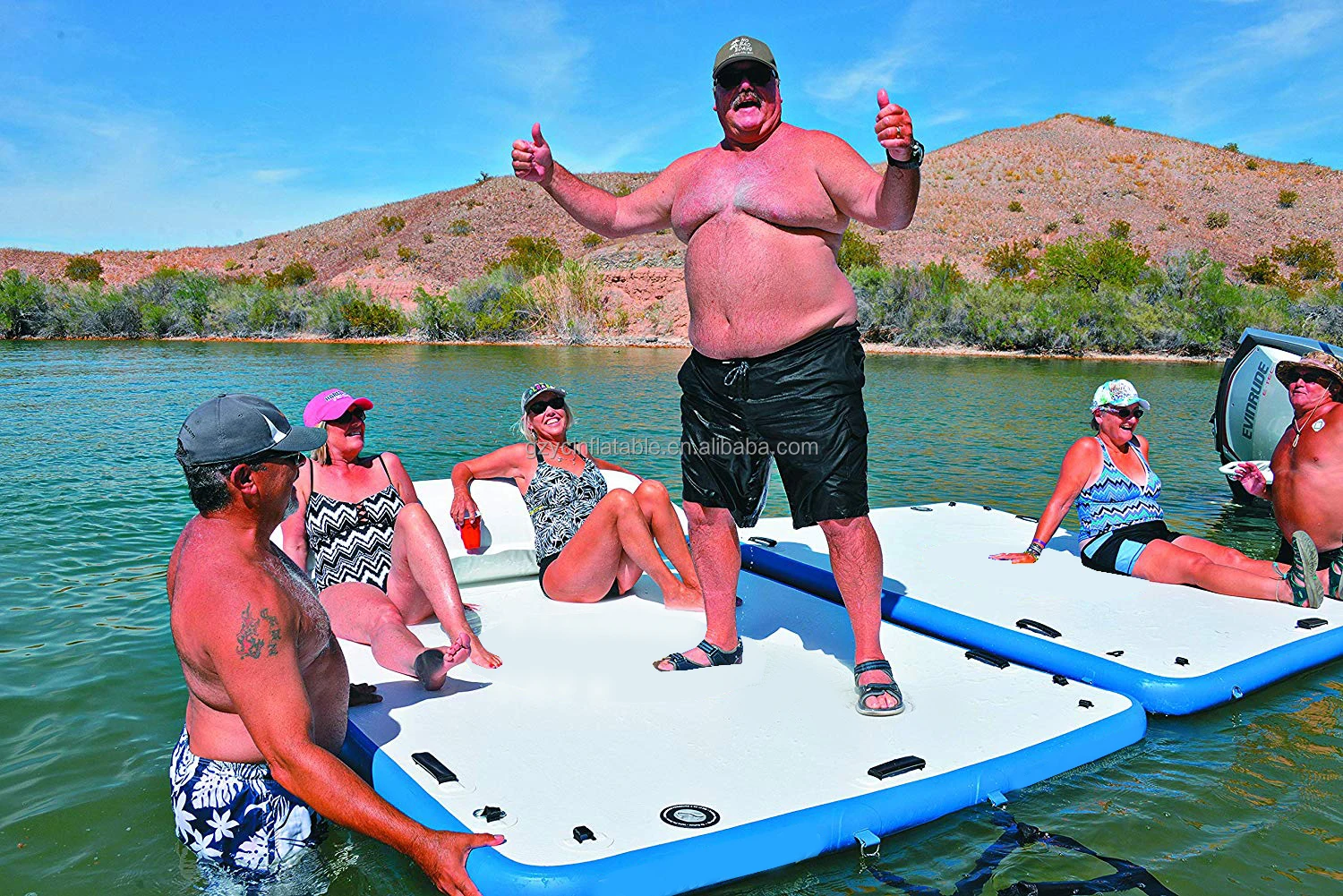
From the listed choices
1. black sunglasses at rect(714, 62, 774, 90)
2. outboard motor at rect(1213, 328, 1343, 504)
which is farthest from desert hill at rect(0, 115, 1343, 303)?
black sunglasses at rect(714, 62, 774, 90)

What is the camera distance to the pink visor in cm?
402

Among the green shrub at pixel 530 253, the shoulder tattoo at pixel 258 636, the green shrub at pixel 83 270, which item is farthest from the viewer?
the green shrub at pixel 83 270

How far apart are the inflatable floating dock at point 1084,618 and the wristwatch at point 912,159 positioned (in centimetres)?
176

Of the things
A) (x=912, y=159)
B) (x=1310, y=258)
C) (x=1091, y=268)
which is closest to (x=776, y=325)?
(x=912, y=159)

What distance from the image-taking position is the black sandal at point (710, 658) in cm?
355

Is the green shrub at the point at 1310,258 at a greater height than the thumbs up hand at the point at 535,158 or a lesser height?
greater

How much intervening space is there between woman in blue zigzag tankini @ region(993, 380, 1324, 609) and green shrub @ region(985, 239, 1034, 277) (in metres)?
37.9

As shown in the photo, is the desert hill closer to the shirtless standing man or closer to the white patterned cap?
the white patterned cap

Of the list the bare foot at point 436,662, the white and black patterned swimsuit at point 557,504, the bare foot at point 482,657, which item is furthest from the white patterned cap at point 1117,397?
the bare foot at point 436,662

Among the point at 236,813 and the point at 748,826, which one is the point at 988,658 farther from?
the point at 236,813

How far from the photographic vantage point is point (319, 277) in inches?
2126

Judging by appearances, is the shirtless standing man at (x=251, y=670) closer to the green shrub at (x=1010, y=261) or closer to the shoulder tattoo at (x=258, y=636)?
the shoulder tattoo at (x=258, y=636)

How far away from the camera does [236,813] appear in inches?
95.6

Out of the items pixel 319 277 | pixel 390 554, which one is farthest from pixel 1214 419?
pixel 319 277
